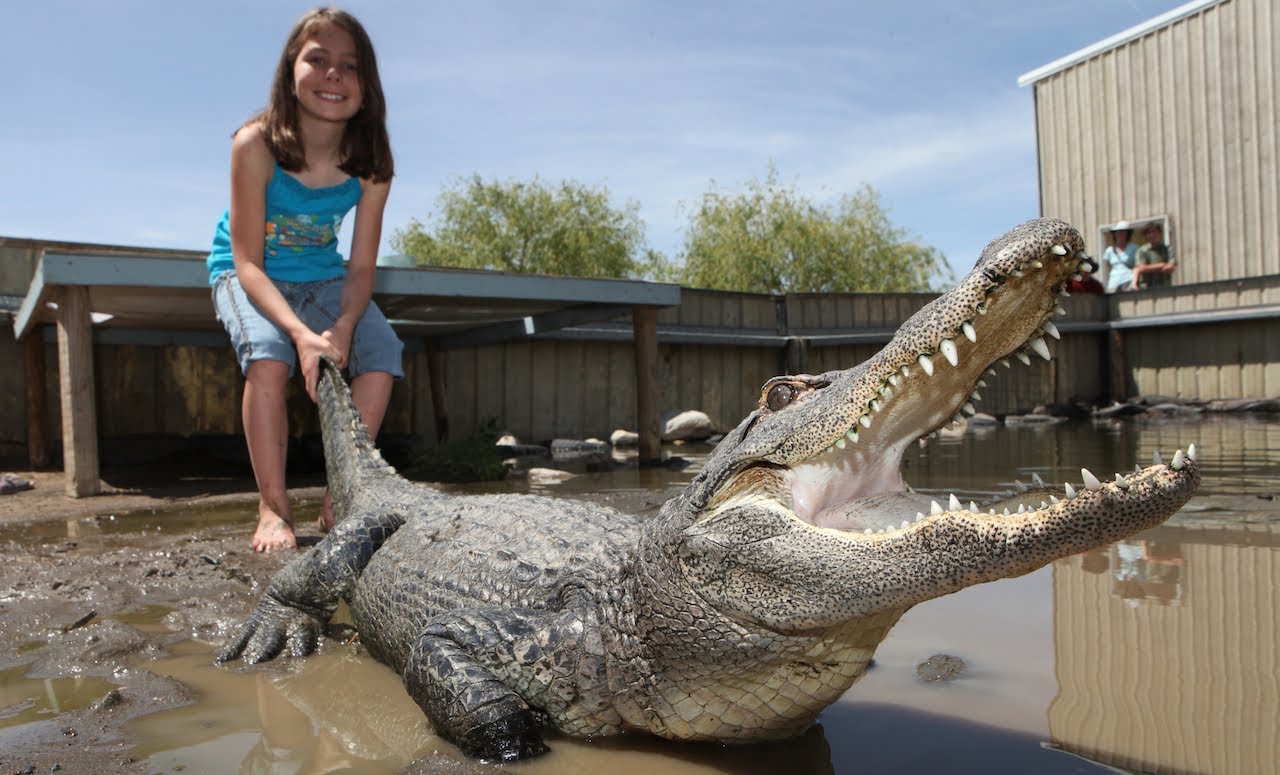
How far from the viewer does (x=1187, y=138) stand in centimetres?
1667

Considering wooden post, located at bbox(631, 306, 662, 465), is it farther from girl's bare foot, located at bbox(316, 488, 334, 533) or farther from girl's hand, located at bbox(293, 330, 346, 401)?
girl's hand, located at bbox(293, 330, 346, 401)

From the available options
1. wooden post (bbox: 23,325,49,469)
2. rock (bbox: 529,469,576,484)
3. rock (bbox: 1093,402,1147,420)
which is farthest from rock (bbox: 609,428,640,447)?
rock (bbox: 1093,402,1147,420)

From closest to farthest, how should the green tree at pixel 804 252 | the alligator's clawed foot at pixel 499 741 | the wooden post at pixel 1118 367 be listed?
the alligator's clawed foot at pixel 499 741 → the wooden post at pixel 1118 367 → the green tree at pixel 804 252

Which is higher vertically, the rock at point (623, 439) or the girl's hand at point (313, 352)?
the girl's hand at point (313, 352)

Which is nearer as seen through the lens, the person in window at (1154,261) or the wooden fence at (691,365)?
the wooden fence at (691,365)

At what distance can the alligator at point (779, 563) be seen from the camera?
172 centimetres

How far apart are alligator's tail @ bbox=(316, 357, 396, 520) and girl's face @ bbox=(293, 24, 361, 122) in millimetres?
1268

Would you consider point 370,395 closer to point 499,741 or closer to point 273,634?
point 273,634

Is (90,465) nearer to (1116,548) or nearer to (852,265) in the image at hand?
(1116,548)

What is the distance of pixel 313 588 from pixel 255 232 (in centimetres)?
206

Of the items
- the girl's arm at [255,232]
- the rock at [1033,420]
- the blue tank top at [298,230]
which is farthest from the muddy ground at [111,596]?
the rock at [1033,420]

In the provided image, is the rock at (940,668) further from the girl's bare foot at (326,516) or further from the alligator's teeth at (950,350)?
the girl's bare foot at (326,516)

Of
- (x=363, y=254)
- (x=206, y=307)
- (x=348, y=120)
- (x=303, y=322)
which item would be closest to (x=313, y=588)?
(x=303, y=322)

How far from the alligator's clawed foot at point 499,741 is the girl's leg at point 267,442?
2699 millimetres
